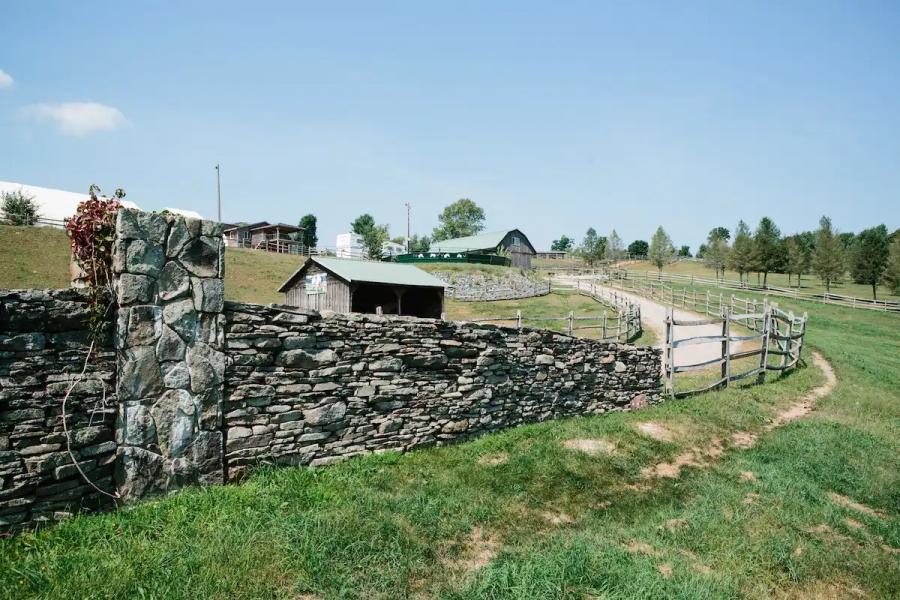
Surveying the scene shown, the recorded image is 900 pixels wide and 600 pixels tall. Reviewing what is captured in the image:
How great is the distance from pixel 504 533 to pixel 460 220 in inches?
3838

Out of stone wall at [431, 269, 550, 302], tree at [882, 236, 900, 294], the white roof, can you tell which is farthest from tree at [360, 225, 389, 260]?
tree at [882, 236, 900, 294]

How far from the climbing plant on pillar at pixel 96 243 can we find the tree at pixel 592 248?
75434 millimetres

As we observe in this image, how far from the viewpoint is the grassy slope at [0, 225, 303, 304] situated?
22841 mm

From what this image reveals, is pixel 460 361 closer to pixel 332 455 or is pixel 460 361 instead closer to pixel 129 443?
pixel 332 455

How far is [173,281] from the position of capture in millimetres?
5535

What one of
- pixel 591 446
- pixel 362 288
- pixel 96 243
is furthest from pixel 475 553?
pixel 362 288

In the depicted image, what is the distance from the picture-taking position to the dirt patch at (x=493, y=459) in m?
7.21

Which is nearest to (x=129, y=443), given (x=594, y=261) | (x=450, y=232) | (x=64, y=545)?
(x=64, y=545)

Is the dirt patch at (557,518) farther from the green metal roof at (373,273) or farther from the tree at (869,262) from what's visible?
the tree at (869,262)

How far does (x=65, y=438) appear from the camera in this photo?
483cm

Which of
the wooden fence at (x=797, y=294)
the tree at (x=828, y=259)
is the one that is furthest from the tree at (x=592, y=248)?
the tree at (x=828, y=259)

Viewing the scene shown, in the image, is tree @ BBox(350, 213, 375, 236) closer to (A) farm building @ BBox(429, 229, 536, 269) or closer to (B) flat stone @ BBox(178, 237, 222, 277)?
(A) farm building @ BBox(429, 229, 536, 269)

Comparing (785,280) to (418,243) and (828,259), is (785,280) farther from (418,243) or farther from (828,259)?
(418,243)

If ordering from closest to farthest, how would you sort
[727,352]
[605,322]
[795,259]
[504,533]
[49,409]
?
[49,409]
[504,533]
[727,352]
[605,322]
[795,259]
